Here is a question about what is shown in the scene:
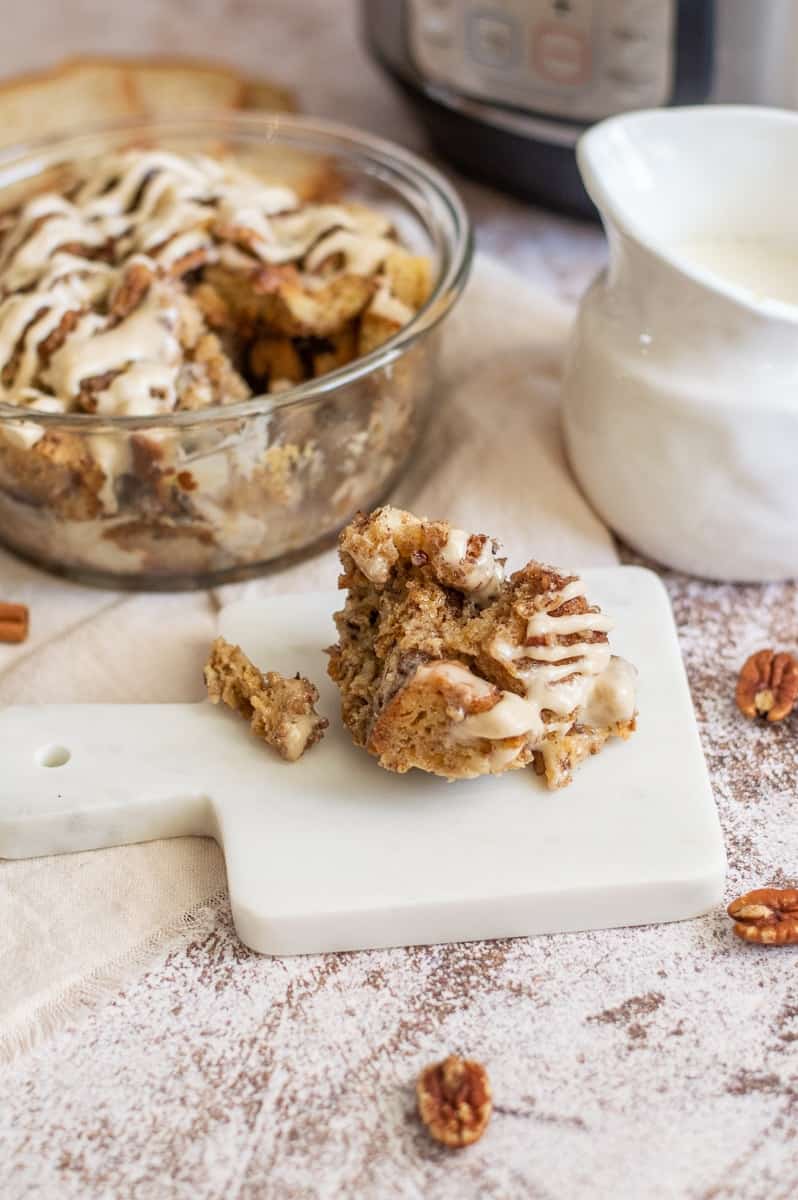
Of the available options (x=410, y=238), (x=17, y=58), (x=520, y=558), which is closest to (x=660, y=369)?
(x=520, y=558)

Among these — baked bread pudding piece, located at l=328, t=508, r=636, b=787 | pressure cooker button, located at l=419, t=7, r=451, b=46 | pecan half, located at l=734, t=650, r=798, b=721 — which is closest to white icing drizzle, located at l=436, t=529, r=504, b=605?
baked bread pudding piece, located at l=328, t=508, r=636, b=787

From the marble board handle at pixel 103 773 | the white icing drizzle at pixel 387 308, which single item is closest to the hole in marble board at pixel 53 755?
the marble board handle at pixel 103 773

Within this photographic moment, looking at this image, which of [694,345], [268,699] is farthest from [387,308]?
[268,699]

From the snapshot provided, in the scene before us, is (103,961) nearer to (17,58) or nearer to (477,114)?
(477,114)

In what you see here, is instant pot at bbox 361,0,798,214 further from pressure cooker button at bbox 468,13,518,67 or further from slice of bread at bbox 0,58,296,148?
slice of bread at bbox 0,58,296,148

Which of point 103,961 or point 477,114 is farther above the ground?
point 477,114

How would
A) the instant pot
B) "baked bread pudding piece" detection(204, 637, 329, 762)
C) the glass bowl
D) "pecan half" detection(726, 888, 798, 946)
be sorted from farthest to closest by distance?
the instant pot < the glass bowl < "baked bread pudding piece" detection(204, 637, 329, 762) < "pecan half" detection(726, 888, 798, 946)

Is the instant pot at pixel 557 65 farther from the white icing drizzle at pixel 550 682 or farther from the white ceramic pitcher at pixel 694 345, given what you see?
the white icing drizzle at pixel 550 682
